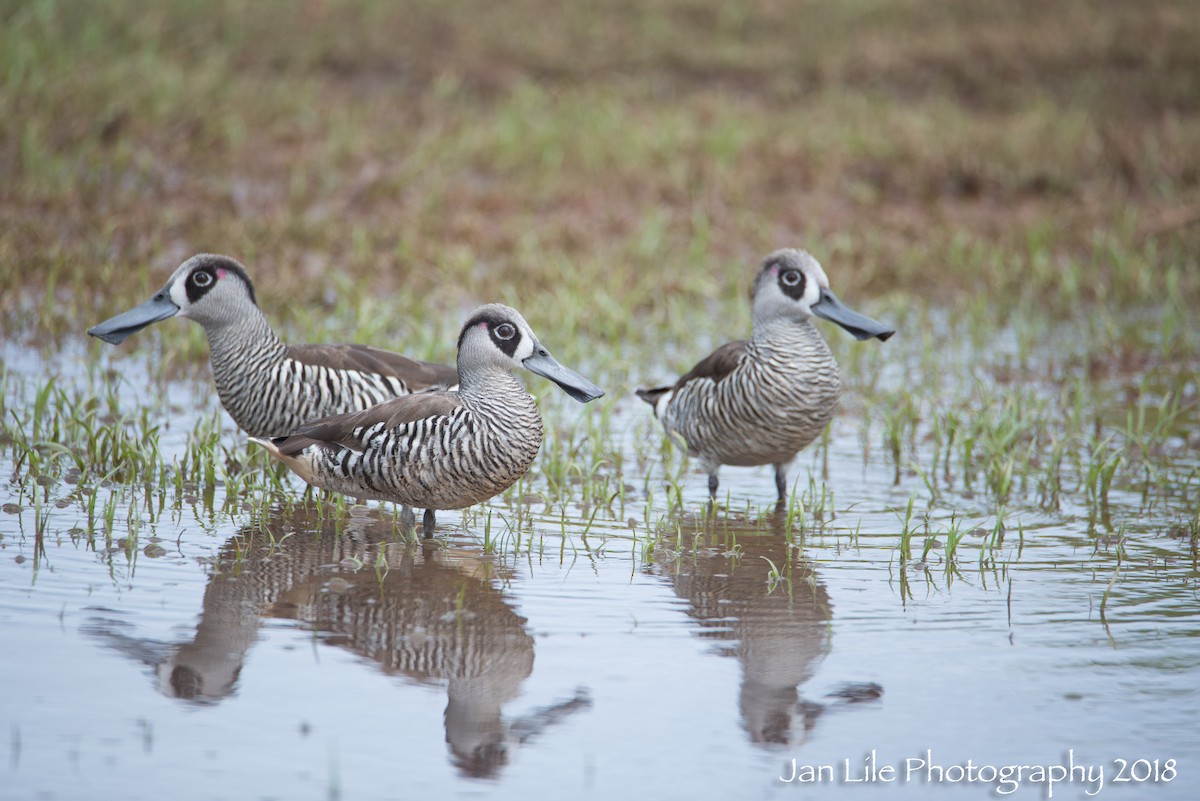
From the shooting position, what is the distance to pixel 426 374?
6.60 m

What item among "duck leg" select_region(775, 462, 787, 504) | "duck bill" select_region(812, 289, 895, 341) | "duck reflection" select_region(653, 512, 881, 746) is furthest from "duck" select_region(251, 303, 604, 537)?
"duck bill" select_region(812, 289, 895, 341)

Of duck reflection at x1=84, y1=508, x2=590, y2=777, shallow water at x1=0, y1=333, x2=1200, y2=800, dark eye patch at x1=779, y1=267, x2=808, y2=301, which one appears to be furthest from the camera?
dark eye patch at x1=779, y1=267, x2=808, y2=301

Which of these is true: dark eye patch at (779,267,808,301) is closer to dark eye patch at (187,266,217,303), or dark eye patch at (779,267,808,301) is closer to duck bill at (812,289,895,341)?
duck bill at (812,289,895,341)

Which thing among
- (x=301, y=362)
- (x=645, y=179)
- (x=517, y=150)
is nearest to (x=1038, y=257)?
(x=645, y=179)

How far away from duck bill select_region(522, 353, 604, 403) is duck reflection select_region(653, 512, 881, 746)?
0.71 m

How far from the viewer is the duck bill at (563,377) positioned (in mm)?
5598

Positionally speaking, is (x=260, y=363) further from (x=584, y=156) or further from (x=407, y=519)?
(x=584, y=156)

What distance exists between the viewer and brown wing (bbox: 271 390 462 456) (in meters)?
5.56

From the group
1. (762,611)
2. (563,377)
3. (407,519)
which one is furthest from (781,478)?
(407,519)

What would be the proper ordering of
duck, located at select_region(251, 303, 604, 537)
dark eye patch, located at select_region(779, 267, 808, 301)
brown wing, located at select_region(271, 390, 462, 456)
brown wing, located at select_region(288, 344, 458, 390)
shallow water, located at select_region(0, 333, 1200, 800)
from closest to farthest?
1. shallow water, located at select_region(0, 333, 1200, 800)
2. duck, located at select_region(251, 303, 604, 537)
3. brown wing, located at select_region(271, 390, 462, 456)
4. brown wing, located at select_region(288, 344, 458, 390)
5. dark eye patch, located at select_region(779, 267, 808, 301)

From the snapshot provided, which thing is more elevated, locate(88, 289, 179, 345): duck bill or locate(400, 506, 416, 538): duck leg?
locate(88, 289, 179, 345): duck bill

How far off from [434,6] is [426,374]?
12.2m

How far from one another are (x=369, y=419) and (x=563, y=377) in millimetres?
796

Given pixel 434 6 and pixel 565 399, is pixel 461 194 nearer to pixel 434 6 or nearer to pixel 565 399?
pixel 565 399
